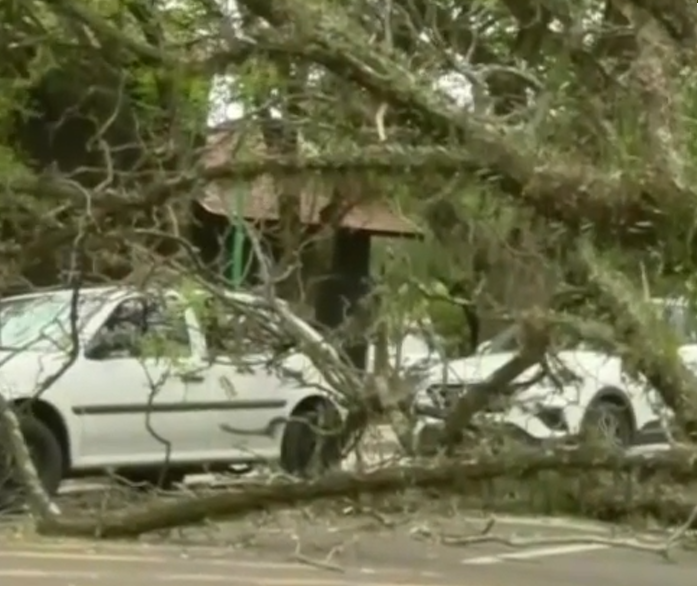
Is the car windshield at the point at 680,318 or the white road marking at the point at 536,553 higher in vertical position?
the car windshield at the point at 680,318

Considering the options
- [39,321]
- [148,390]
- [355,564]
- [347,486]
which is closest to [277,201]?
[347,486]

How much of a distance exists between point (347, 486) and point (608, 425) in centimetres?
49

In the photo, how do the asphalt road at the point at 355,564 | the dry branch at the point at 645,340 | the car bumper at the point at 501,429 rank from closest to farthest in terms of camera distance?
the dry branch at the point at 645,340, the asphalt road at the point at 355,564, the car bumper at the point at 501,429

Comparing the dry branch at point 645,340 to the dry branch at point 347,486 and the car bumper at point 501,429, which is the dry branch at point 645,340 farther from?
the car bumper at point 501,429

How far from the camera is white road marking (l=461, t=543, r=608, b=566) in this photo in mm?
2453

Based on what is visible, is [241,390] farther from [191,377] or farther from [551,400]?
[551,400]

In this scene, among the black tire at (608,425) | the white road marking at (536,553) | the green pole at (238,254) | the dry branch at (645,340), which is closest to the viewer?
the dry branch at (645,340)

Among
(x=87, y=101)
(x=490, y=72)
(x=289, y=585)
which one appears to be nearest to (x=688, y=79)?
(x=490, y=72)

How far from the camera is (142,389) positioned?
368cm

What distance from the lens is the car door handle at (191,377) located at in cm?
344

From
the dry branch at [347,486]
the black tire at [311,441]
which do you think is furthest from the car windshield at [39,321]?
the dry branch at [347,486]

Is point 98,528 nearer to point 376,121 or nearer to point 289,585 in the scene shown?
point 289,585

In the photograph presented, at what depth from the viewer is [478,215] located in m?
2.28

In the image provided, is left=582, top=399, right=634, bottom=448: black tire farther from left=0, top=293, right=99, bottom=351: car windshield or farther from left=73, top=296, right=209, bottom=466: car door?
left=0, top=293, right=99, bottom=351: car windshield
